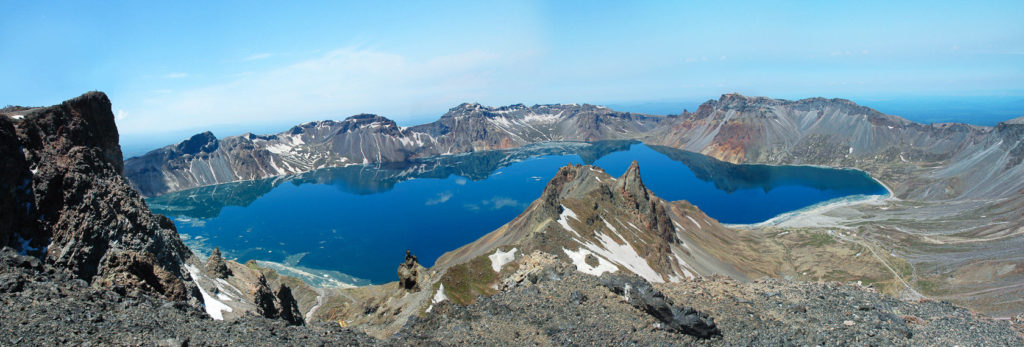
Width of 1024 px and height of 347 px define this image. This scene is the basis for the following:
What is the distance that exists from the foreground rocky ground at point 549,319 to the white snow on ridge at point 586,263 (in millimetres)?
17801

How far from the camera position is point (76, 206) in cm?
2388

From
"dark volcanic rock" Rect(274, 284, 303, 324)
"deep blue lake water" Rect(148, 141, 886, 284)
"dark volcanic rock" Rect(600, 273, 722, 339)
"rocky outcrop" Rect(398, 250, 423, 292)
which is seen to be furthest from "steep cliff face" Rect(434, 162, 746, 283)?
"deep blue lake water" Rect(148, 141, 886, 284)

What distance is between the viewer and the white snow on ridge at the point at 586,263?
48531 mm

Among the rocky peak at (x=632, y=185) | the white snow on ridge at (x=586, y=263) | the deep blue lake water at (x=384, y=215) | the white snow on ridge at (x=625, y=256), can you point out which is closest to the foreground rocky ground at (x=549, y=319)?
the white snow on ridge at (x=586, y=263)

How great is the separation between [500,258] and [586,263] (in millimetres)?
11543

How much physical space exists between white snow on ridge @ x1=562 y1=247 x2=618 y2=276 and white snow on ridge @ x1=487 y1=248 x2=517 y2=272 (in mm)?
8538

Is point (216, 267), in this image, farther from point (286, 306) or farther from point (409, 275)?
point (409, 275)

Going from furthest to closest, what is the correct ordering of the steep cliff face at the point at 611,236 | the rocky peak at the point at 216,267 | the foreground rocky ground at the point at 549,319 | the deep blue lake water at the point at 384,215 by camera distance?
the deep blue lake water at the point at 384,215 → the steep cliff face at the point at 611,236 → the rocky peak at the point at 216,267 → the foreground rocky ground at the point at 549,319

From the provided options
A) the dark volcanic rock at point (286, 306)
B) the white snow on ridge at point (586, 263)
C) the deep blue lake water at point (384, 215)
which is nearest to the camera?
the dark volcanic rock at point (286, 306)

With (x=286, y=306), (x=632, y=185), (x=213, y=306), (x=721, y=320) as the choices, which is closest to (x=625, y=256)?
(x=632, y=185)

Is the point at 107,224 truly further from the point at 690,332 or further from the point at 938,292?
the point at 938,292

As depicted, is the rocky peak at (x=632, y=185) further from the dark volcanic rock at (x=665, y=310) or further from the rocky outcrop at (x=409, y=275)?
the dark volcanic rock at (x=665, y=310)

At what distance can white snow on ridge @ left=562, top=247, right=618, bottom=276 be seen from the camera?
48.5 m

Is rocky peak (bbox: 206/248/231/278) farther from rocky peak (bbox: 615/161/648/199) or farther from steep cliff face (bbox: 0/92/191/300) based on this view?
rocky peak (bbox: 615/161/648/199)
